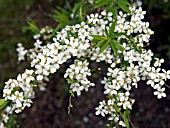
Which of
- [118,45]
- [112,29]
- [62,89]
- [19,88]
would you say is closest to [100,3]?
[112,29]

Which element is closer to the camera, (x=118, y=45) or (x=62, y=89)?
(x=118, y=45)

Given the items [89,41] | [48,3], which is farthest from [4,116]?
[48,3]

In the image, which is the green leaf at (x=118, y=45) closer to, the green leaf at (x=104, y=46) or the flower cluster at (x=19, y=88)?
the green leaf at (x=104, y=46)

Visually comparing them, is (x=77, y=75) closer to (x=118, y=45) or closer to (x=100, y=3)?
(x=118, y=45)

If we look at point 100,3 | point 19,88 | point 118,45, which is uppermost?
point 100,3

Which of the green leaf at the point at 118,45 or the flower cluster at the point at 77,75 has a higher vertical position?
the green leaf at the point at 118,45

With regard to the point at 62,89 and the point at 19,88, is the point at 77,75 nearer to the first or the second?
the point at 19,88

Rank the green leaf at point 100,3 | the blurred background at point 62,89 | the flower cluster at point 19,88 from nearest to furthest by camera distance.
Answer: the flower cluster at point 19,88 < the green leaf at point 100,3 < the blurred background at point 62,89

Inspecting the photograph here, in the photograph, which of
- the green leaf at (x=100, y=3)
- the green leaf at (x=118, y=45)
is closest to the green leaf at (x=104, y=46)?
the green leaf at (x=118, y=45)

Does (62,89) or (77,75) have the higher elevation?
(62,89)
